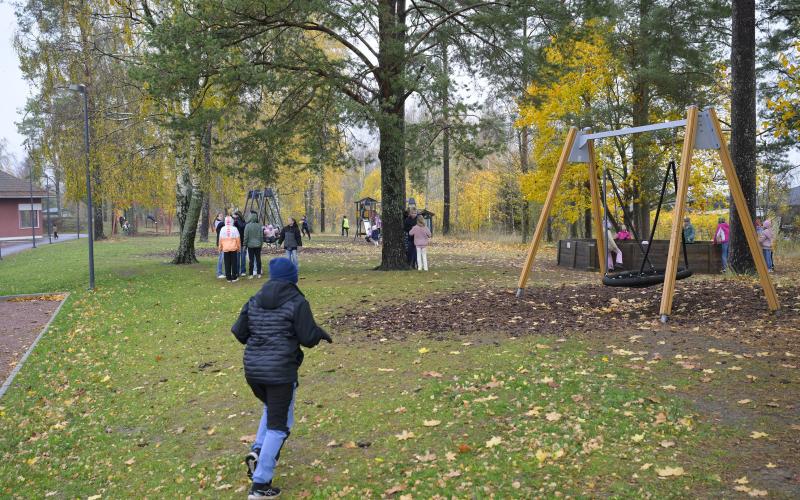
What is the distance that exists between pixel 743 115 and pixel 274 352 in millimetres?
11845

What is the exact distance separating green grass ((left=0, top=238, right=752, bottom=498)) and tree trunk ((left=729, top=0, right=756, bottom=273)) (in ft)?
23.1

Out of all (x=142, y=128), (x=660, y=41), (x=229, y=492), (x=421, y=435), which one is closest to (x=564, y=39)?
(x=660, y=41)

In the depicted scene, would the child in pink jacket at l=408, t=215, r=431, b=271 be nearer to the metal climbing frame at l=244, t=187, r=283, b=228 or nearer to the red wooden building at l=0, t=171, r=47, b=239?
the metal climbing frame at l=244, t=187, r=283, b=228

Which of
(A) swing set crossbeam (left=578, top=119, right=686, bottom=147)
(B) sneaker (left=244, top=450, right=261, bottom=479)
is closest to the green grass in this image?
(B) sneaker (left=244, top=450, right=261, bottom=479)

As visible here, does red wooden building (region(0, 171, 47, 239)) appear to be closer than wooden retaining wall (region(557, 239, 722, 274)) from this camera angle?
No

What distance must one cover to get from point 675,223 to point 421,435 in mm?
5038

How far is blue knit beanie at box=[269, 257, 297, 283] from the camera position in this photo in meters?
4.99

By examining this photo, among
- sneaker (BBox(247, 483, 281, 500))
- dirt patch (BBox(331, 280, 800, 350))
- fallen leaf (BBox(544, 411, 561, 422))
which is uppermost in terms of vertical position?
dirt patch (BBox(331, 280, 800, 350))

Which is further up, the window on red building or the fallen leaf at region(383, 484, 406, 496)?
the window on red building

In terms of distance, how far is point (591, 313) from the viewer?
10.1 metres

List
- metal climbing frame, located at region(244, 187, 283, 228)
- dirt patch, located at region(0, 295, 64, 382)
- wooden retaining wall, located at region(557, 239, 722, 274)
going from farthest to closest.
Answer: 1. metal climbing frame, located at region(244, 187, 283, 228)
2. wooden retaining wall, located at region(557, 239, 722, 274)
3. dirt patch, located at region(0, 295, 64, 382)

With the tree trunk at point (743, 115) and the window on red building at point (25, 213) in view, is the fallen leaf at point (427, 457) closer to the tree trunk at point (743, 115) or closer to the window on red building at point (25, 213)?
the tree trunk at point (743, 115)

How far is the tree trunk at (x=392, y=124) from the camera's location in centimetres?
1475

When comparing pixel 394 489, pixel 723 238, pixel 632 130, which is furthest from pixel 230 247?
pixel 723 238
